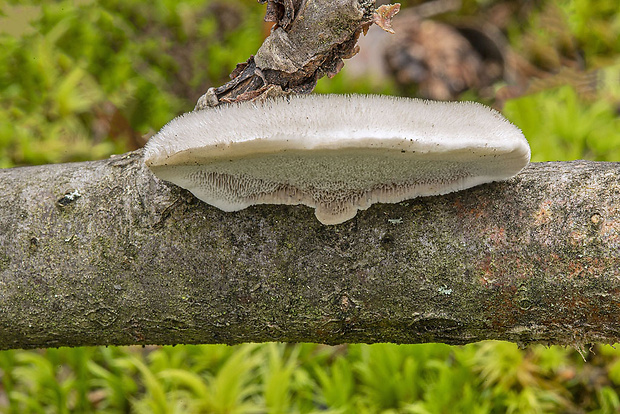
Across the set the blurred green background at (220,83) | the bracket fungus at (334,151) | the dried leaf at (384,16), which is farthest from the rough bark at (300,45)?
the blurred green background at (220,83)

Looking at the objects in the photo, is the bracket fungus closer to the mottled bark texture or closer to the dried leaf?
the mottled bark texture

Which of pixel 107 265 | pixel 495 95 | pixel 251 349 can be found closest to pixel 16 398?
pixel 251 349

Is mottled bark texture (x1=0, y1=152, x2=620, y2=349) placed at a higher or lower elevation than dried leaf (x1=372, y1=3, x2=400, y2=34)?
lower

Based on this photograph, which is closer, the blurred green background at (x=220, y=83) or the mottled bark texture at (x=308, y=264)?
the mottled bark texture at (x=308, y=264)

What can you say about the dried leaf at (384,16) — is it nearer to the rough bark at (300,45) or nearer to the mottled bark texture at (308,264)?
the rough bark at (300,45)

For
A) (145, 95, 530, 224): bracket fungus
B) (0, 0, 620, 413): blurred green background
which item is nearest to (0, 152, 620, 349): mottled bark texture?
(145, 95, 530, 224): bracket fungus

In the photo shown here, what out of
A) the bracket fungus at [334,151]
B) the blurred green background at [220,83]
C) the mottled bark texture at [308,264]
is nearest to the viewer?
the bracket fungus at [334,151]
